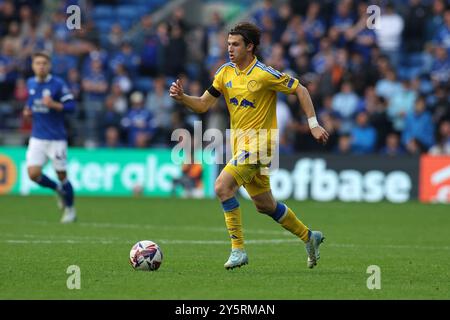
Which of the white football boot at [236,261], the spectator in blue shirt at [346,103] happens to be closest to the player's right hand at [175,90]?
Result: the white football boot at [236,261]

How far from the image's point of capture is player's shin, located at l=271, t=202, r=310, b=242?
36.6ft

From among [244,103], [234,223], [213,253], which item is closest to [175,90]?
[244,103]

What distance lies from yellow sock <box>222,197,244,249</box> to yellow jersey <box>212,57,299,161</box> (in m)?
0.55

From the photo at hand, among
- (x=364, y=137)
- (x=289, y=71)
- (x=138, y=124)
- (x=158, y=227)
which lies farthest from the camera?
(x=138, y=124)

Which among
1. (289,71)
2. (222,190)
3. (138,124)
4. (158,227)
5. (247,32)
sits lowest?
(158,227)

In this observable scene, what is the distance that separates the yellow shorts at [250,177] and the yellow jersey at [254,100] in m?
0.20

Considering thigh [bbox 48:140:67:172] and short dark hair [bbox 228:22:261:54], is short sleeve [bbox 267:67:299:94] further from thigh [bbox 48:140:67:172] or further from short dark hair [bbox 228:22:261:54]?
thigh [bbox 48:140:67:172]

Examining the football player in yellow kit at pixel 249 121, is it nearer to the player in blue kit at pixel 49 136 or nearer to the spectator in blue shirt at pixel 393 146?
the player in blue kit at pixel 49 136

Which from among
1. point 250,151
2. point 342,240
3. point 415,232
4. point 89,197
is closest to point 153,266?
point 250,151

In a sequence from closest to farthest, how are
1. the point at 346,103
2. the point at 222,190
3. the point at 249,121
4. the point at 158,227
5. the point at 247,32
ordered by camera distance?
1. the point at 222,190
2. the point at 247,32
3. the point at 249,121
4. the point at 158,227
5. the point at 346,103

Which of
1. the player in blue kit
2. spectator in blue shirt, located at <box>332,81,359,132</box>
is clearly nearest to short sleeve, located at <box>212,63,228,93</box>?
the player in blue kit

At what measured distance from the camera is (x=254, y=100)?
36.1ft

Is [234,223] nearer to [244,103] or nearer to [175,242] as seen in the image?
[244,103]

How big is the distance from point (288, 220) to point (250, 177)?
0.69 meters
